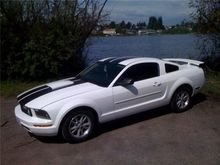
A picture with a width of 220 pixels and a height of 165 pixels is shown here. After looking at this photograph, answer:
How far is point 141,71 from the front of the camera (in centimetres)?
806

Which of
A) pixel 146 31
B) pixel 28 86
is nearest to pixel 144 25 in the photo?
pixel 146 31

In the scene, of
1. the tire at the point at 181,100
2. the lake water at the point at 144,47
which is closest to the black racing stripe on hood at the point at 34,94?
the tire at the point at 181,100

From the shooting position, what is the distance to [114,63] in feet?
26.8

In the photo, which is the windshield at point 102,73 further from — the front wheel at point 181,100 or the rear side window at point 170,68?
the front wheel at point 181,100

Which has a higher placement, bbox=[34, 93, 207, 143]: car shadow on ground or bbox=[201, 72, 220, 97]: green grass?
bbox=[34, 93, 207, 143]: car shadow on ground

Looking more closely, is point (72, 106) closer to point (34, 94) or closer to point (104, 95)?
point (104, 95)

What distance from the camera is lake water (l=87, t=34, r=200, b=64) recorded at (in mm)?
15078

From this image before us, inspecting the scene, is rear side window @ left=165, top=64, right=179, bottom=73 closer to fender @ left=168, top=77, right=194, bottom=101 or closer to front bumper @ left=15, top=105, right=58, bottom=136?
fender @ left=168, top=77, right=194, bottom=101

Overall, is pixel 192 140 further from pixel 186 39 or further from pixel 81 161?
Answer: pixel 186 39

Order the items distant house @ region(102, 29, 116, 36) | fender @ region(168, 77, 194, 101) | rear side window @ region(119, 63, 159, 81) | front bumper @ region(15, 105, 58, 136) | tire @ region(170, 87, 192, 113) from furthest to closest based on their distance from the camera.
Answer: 1. distant house @ region(102, 29, 116, 36)
2. tire @ region(170, 87, 192, 113)
3. fender @ region(168, 77, 194, 101)
4. rear side window @ region(119, 63, 159, 81)
5. front bumper @ region(15, 105, 58, 136)

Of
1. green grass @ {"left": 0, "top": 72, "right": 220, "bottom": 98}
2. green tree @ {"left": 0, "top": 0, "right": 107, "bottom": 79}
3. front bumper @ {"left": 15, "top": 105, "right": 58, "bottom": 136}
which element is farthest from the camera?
green tree @ {"left": 0, "top": 0, "right": 107, "bottom": 79}

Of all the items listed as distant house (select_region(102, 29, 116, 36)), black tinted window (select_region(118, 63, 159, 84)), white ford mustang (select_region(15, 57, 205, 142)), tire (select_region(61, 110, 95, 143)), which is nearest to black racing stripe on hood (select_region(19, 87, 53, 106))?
white ford mustang (select_region(15, 57, 205, 142))

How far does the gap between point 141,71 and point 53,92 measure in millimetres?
1959

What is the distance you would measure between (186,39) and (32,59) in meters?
8.58
